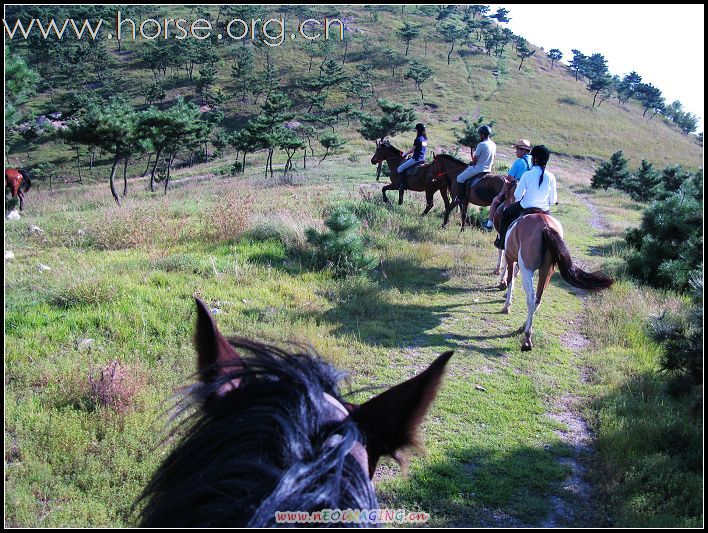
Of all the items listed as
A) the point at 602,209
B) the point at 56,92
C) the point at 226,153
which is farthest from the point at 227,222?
the point at 56,92

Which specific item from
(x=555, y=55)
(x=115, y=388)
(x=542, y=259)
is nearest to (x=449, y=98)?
(x=555, y=55)

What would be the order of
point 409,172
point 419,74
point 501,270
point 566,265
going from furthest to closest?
point 419,74
point 409,172
point 501,270
point 566,265

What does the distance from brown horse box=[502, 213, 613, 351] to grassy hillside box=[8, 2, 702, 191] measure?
3506 centimetres

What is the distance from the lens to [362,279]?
852 cm

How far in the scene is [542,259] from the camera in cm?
677

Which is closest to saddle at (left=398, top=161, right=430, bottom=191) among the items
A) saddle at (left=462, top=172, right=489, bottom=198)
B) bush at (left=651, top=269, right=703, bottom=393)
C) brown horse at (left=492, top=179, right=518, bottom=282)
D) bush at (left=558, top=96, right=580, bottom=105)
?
saddle at (left=462, top=172, right=489, bottom=198)

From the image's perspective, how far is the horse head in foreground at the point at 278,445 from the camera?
3.69 feet

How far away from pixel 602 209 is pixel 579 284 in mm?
18022

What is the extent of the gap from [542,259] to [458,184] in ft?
20.3

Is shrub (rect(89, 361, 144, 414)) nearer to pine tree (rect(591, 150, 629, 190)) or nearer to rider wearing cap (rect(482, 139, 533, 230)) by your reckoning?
rider wearing cap (rect(482, 139, 533, 230))

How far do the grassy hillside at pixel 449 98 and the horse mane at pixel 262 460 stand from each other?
4098 centimetres

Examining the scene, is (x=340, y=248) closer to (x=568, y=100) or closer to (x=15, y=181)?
(x=15, y=181)

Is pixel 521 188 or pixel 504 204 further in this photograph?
pixel 504 204

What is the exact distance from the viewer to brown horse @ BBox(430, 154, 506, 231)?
11.5 meters
